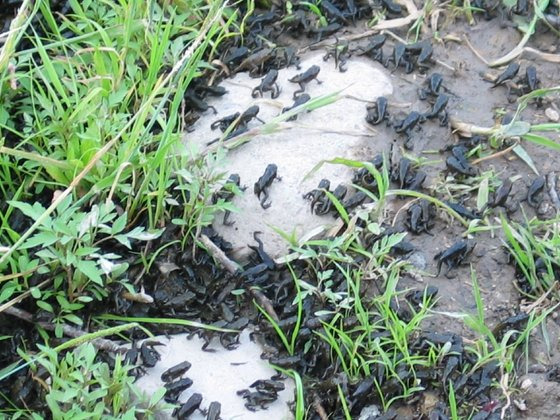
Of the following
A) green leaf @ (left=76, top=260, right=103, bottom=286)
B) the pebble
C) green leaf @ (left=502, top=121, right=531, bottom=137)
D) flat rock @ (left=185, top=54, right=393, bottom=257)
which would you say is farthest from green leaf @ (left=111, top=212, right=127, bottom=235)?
the pebble

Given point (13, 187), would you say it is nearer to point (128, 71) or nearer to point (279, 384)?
point (128, 71)

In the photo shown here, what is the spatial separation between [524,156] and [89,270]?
7.41 feet

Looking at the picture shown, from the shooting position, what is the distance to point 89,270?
370cm

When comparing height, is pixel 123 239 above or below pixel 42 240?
below

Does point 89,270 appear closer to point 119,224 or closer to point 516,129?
point 119,224

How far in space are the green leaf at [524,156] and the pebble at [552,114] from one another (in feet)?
0.92

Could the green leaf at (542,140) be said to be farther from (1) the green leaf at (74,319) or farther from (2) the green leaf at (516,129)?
(1) the green leaf at (74,319)

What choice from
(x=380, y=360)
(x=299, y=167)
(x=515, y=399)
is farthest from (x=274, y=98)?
(x=515, y=399)

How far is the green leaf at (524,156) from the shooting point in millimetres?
4699

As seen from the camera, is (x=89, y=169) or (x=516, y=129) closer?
(x=89, y=169)

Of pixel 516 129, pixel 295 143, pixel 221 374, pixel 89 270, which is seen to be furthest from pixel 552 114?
pixel 89 270

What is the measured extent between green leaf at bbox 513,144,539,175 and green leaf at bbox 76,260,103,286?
2204 mm

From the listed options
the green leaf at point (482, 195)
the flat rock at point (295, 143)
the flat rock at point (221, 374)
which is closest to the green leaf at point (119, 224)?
the flat rock at point (221, 374)

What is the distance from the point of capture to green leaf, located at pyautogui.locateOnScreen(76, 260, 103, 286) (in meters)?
3.69
